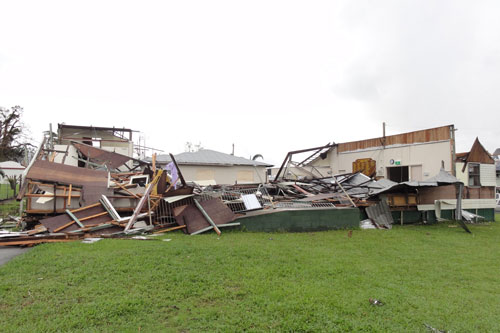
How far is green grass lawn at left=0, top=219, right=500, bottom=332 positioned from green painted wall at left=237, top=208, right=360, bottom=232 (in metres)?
2.12

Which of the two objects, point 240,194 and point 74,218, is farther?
point 240,194

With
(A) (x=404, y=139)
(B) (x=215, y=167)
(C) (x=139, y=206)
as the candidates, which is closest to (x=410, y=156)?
(A) (x=404, y=139)

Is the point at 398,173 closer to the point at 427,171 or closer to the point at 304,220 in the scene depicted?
the point at 427,171

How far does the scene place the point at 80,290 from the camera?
11.9ft

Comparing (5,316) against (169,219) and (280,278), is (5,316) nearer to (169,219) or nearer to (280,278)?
(280,278)

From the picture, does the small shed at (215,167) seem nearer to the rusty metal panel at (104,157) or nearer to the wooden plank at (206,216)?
the rusty metal panel at (104,157)

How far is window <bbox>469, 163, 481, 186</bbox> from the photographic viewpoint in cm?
1362

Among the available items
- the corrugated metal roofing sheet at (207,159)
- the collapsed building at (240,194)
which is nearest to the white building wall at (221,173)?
the corrugated metal roofing sheet at (207,159)

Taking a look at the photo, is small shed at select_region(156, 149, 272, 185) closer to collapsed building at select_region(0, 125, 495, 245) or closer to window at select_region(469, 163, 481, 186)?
collapsed building at select_region(0, 125, 495, 245)

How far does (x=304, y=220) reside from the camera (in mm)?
9164

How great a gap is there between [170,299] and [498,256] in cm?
765

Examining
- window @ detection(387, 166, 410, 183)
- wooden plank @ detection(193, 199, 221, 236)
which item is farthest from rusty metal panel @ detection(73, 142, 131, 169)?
window @ detection(387, 166, 410, 183)

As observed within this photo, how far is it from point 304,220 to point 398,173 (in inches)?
380

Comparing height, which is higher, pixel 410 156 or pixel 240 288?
pixel 410 156
